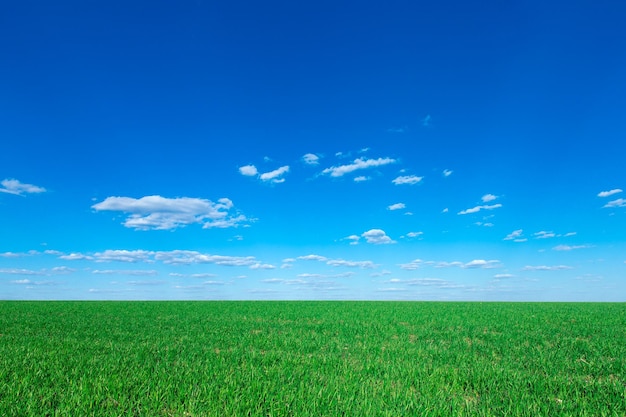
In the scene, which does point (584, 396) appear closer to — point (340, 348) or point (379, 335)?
point (340, 348)

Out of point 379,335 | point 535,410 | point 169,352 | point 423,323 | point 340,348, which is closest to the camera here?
point 535,410

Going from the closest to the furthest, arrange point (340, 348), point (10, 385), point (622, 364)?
point (10, 385) → point (622, 364) → point (340, 348)

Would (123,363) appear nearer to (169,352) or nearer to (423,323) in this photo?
(169,352)

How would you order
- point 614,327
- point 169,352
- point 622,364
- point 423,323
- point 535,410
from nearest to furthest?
point 535,410 → point 622,364 → point 169,352 → point 614,327 → point 423,323

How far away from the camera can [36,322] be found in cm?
1962

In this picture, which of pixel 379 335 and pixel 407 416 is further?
pixel 379 335

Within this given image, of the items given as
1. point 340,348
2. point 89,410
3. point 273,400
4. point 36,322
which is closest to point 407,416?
point 273,400

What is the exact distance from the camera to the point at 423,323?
63.3 feet

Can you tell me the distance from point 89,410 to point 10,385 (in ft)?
7.96

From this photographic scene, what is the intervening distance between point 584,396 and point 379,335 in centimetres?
864

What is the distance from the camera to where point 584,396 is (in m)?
7.07

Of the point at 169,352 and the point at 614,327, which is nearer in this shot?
the point at 169,352

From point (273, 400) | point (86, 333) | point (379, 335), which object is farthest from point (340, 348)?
point (86, 333)

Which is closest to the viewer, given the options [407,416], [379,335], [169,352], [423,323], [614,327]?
[407,416]
